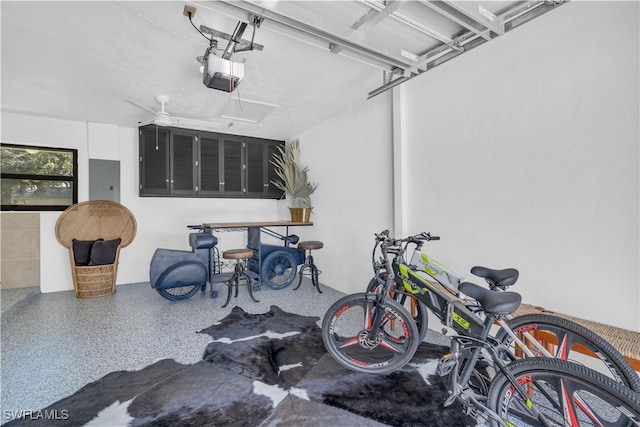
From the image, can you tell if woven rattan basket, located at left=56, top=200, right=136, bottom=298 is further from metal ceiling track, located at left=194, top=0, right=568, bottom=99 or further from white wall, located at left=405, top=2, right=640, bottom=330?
white wall, located at left=405, top=2, right=640, bottom=330

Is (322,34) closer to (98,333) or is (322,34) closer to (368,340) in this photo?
(368,340)

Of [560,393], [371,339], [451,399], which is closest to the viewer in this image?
[560,393]

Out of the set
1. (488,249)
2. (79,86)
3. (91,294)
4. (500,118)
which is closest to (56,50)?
(79,86)

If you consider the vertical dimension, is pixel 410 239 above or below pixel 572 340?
above

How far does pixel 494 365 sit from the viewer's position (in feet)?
4.99

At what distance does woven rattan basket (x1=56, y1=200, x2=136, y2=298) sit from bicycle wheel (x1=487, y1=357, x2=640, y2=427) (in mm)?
4816

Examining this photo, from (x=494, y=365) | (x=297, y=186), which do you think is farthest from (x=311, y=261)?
(x=494, y=365)

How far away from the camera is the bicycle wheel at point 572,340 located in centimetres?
135

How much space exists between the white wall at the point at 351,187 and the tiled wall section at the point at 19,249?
4163 mm

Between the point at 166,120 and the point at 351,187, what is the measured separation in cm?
255

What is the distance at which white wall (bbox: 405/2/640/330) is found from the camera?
1.79 meters

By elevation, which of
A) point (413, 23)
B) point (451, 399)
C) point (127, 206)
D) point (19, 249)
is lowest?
point (451, 399)

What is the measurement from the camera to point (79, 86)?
315 cm

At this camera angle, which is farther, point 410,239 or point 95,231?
point 95,231
